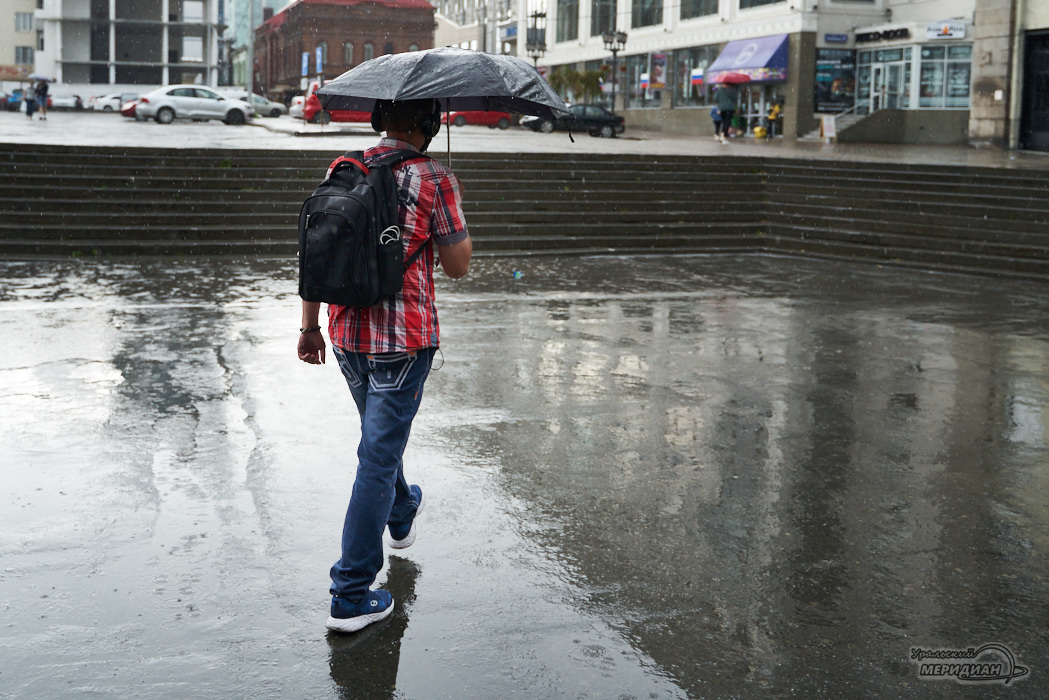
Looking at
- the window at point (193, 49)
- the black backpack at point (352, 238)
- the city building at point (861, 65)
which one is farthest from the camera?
the window at point (193, 49)

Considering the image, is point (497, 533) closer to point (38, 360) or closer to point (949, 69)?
point (38, 360)

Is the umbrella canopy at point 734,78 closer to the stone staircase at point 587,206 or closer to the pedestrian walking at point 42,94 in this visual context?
the stone staircase at point 587,206

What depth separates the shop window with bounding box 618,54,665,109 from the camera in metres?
50.5

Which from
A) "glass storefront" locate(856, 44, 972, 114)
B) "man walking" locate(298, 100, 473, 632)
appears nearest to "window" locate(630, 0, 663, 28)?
"glass storefront" locate(856, 44, 972, 114)

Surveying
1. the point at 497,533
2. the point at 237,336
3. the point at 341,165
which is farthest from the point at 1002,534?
the point at 237,336

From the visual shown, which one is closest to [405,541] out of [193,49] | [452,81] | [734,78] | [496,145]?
[452,81]

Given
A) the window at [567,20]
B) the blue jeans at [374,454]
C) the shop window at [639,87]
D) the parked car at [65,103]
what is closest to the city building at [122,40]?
the parked car at [65,103]

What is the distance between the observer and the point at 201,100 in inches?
1687

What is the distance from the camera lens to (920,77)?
37.8 metres

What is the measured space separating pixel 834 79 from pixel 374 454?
40238mm

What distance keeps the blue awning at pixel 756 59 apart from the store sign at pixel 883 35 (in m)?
2.68

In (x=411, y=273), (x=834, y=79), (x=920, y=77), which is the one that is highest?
(x=834, y=79)

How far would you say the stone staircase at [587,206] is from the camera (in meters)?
14.3

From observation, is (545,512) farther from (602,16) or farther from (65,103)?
(65,103)
